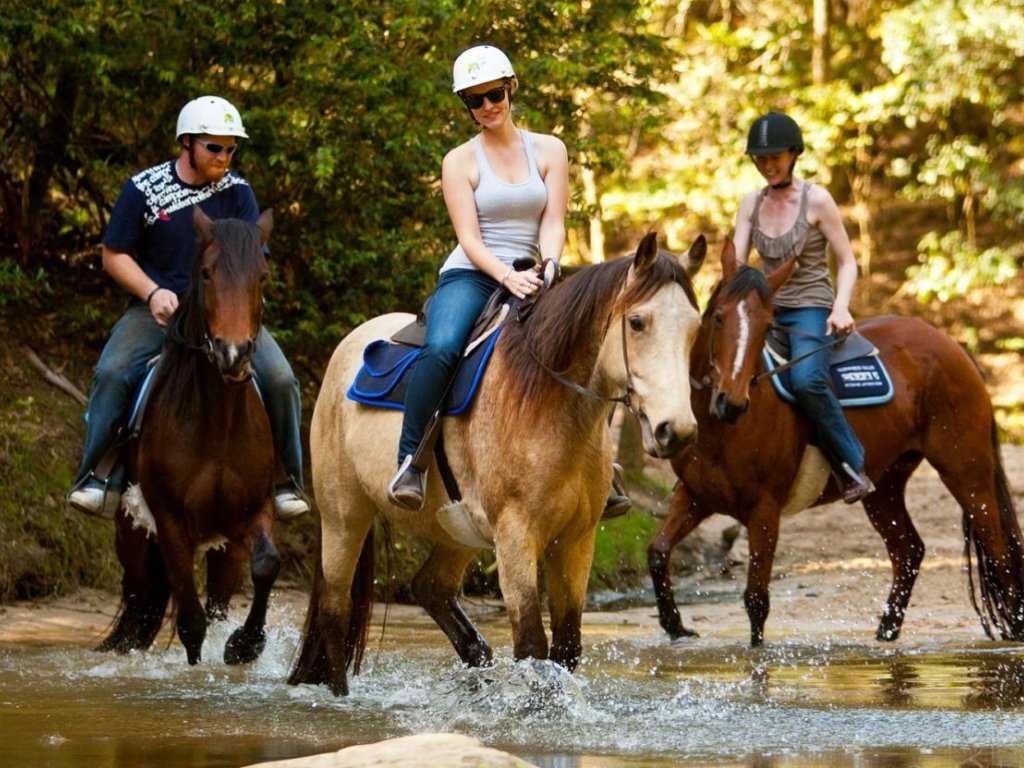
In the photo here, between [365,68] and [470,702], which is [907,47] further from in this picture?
[470,702]

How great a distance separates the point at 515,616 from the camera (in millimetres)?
6250

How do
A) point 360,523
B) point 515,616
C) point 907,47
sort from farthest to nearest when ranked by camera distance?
point 907,47
point 360,523
point 515,616

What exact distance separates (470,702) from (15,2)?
6422 mm

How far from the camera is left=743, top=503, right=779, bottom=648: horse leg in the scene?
906 cm

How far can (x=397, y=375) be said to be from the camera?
23.8ft

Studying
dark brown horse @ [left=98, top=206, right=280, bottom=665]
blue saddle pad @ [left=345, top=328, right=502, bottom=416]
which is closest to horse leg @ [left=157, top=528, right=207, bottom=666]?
dark brown horse @ [left=98, top=206, right=280, bottom=665]

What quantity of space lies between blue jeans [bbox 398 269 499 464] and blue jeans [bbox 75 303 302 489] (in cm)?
152

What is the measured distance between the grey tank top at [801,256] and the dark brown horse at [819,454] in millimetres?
660

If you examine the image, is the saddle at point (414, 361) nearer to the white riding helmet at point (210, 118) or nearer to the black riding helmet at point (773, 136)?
the white riding helmet at point (210, 118)

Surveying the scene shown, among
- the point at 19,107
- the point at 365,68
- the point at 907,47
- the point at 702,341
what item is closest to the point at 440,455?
the point at 702,341

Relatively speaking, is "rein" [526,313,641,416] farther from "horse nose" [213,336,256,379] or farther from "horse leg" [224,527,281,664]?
"horse leg" [224,527,281,664]

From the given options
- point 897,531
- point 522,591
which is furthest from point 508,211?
point 897,531

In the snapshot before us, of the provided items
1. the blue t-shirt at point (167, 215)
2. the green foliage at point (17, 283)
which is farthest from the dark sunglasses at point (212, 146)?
the green foliage at point (17, 283)

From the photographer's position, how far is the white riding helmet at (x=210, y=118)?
8.13m
